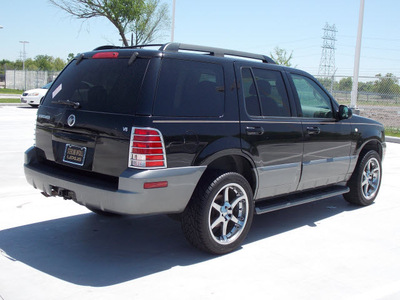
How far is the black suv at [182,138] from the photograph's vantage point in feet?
12.9

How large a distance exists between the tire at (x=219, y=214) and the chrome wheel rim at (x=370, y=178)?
258cm

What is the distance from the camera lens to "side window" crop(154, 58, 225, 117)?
4.06 m

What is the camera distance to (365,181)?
6566 millimetres

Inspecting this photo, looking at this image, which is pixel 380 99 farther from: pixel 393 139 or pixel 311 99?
pixel 311 99

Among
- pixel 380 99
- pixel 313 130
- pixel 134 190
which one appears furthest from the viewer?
pixel 380 99

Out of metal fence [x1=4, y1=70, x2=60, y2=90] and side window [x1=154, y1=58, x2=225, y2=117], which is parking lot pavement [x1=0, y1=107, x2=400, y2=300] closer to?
side window [x1=154, y1=58, x2=225, y2=117]

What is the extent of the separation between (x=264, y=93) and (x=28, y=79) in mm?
42995

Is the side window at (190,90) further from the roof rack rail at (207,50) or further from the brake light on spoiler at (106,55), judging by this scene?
the brake light on spoiler at (106,55)

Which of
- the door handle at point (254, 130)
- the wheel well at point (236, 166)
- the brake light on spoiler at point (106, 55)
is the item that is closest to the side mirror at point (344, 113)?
the door handle at point (254, 130)

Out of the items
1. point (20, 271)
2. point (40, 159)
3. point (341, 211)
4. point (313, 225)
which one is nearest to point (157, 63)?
point (40, 159)

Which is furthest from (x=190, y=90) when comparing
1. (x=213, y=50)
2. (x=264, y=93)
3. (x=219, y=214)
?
(x=219, y=214)

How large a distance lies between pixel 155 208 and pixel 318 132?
2.50 meters

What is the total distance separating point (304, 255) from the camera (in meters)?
4.60

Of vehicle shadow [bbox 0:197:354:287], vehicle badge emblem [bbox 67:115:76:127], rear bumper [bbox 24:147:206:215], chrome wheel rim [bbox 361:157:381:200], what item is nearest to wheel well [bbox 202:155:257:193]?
rear bumper [bbox 24:147:206:215]
